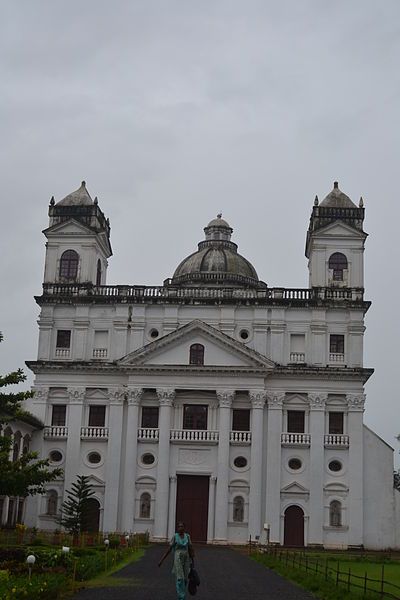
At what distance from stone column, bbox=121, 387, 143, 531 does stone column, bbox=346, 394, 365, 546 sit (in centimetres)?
1241

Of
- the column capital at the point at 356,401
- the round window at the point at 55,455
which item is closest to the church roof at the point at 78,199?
the round window at the point at 55,455

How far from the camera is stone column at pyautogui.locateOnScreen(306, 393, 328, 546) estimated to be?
52.5 m

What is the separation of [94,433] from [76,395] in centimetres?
252

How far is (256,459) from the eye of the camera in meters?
53.3

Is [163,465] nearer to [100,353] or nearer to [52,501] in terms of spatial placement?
[52,501]

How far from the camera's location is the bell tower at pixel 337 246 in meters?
57.3

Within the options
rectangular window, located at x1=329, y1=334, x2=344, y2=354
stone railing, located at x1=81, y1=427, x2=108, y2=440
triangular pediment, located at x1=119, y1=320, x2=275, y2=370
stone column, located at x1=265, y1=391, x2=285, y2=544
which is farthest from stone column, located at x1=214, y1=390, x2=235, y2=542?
stone railing, located at x1=81, y1=427, x2=108, y2=440

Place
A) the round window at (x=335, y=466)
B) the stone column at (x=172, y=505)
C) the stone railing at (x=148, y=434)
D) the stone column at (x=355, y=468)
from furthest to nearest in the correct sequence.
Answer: the stone railing at (x=148, y=434)
the round window at (x=335, y=466)
the stone column at (x=172, y=505)
the stone column at (x=355, y=468)

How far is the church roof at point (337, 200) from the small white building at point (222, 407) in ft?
4.58

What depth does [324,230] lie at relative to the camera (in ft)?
189

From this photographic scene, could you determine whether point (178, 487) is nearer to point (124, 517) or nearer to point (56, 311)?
A: point (124, 517)

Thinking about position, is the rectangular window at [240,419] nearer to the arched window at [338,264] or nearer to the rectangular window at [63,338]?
the arched window at [338,264]

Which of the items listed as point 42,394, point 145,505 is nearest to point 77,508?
point 145,505

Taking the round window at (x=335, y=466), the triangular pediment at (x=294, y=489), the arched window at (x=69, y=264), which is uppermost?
the arched window at (x=69, y=264)
